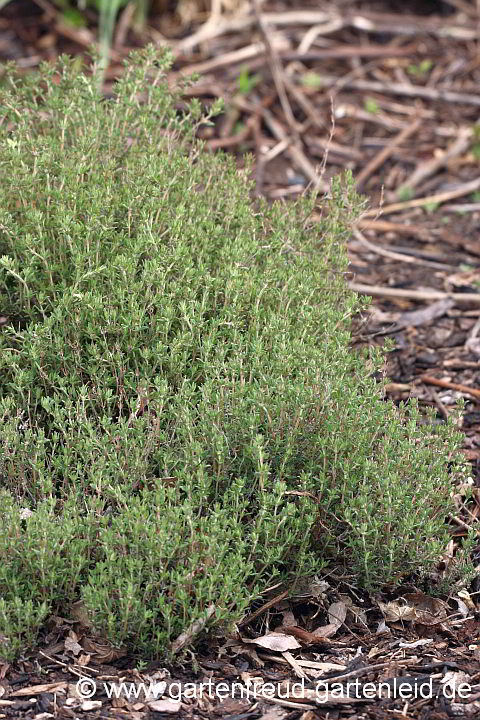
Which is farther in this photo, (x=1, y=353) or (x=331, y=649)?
(x=1, y=353)

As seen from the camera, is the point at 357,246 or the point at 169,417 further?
the point at 357,246

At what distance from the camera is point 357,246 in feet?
20.4

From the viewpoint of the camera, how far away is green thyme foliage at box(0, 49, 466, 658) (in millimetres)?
3006

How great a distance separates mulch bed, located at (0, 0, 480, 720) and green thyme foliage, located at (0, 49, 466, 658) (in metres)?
0.16

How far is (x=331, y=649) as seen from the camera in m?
3.25

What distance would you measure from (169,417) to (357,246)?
3.16 meters

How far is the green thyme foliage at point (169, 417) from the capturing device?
301cm

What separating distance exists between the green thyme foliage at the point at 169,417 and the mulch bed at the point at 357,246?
16 cm

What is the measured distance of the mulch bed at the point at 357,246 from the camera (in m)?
2.98

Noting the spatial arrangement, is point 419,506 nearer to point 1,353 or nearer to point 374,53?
point 1,353

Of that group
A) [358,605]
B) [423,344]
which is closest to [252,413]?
[358,605]

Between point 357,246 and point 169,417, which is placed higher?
point 169,417

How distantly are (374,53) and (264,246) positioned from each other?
469cm

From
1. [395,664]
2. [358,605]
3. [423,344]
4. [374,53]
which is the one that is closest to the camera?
[395,664]
